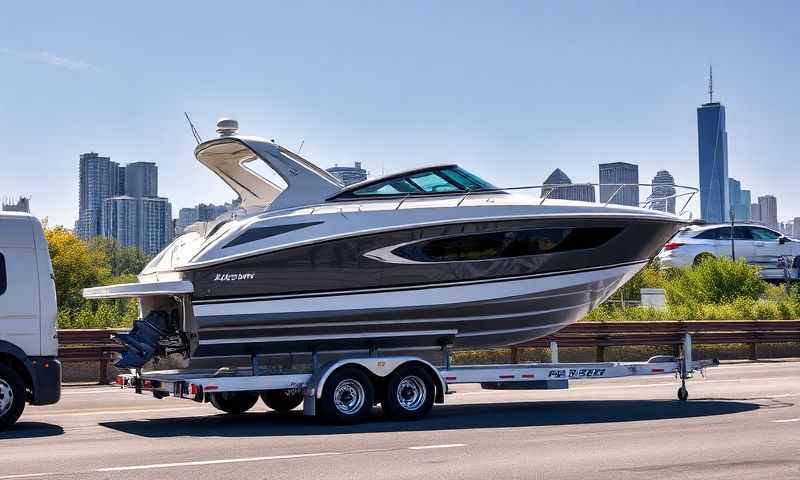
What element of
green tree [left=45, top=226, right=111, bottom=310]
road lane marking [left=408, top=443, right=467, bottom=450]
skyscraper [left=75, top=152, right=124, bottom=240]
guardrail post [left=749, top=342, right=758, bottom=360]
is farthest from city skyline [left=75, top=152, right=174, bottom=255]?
road lane marking [left=408, top=443, right=467, bottom=450]

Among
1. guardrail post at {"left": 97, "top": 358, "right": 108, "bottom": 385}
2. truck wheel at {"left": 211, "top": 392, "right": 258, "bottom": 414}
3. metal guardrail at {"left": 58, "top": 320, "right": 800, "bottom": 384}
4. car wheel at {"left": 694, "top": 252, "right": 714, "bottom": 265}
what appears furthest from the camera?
car wheel at {"left": 694, "top": 252, "right": 714, "bottom": 265}

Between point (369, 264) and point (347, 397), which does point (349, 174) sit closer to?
point (369, 264)

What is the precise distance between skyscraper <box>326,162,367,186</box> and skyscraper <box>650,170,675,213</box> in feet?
15.7

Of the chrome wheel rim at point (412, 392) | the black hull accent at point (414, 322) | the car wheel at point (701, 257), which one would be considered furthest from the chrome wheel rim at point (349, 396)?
the car wheel at point (701, 257)

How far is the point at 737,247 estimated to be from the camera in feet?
129

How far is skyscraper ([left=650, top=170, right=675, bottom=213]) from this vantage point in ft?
54.9

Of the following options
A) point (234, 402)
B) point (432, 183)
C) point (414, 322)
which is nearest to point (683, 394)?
point (414, 322)

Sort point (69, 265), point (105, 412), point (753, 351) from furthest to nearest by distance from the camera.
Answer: point (69, 265) → point (753, 351) → point (105, 412)

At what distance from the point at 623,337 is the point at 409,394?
10508 mm

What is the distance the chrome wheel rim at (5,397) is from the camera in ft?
40.2

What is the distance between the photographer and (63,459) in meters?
9.90

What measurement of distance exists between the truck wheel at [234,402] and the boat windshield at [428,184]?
3279 mm

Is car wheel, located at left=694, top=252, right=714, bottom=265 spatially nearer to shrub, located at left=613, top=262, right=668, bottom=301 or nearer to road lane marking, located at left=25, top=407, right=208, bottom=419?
shrub, located at left=613, top=262, right=668, bottom=301

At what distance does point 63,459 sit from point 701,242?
104ft
